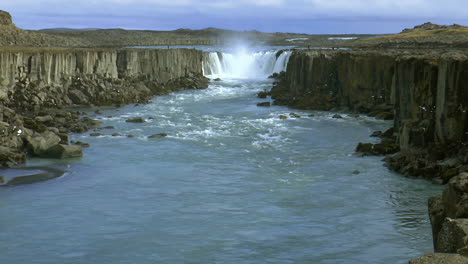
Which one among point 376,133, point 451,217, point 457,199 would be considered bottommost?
point 376,133

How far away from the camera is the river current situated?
54.9ft

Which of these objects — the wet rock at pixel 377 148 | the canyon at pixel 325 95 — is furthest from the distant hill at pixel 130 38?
the wet rock at pixel 377 148

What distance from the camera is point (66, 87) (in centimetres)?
4719

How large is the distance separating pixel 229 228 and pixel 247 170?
25.0 feet

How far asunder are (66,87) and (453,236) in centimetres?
3898

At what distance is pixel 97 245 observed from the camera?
56.2 feet

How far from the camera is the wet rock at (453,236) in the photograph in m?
10.9

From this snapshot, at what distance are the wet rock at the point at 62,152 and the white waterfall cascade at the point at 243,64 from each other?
43.6m

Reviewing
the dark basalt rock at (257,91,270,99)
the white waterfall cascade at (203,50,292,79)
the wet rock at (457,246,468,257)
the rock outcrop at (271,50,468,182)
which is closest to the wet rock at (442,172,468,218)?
the wet rock at (457,246,468,257)

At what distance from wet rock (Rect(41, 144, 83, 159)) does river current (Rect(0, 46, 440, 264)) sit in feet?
1.91

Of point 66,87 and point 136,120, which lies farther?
point 66,87

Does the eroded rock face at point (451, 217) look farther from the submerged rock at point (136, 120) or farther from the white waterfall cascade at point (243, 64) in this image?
the white waterfall cascade at point (243, 64)

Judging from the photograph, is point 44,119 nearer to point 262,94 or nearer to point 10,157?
point 10,157

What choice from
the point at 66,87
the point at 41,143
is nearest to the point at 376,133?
the point at 41,143
